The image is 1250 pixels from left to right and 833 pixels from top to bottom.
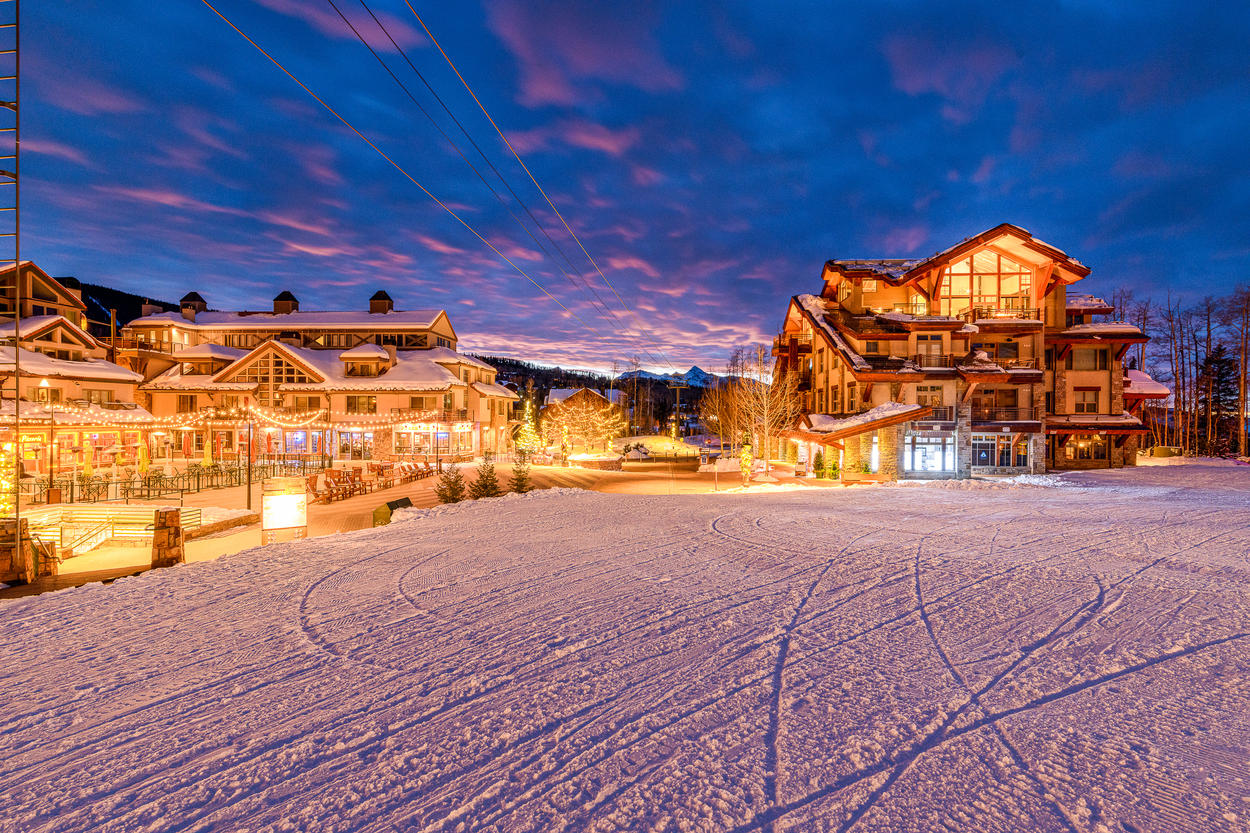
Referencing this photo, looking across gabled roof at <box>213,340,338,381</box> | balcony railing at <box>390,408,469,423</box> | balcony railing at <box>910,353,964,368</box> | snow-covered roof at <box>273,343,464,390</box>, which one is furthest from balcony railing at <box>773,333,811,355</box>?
gabled roof at <box>213,340,338,381</box>

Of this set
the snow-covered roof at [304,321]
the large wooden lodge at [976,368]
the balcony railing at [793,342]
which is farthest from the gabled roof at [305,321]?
the large wooden lodge at [976,368]

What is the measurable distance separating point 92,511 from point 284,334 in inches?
1351

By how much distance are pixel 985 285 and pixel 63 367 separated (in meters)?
52.1

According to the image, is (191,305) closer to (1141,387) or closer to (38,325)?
(38,325)

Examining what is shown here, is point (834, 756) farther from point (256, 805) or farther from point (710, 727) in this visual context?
point (256, 805)

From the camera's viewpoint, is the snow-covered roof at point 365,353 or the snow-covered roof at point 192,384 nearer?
the snow-covered roof at point 192,384

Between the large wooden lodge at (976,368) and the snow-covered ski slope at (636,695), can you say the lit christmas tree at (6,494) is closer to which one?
the snow-covered ski slope at (636,695)

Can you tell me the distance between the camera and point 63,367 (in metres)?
31.3

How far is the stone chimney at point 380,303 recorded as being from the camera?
160 feet

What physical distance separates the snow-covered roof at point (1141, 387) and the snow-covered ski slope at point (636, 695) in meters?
28.6

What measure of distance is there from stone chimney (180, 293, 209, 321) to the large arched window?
56882 millimetres

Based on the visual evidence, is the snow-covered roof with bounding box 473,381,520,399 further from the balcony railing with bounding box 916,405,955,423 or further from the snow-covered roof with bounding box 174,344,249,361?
the balcony railing with bounding box 916,405,955,423

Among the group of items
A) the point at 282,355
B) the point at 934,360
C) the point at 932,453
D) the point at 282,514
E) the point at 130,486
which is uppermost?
the point at 282,355

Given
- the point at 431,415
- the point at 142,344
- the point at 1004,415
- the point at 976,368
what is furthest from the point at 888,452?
the point at 142,344
